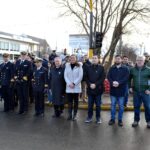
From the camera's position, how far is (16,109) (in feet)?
38.4

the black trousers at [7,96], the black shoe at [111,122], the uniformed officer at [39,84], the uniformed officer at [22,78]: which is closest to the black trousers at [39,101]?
the uniformed officer at [39,84]

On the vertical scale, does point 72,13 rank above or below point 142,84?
above

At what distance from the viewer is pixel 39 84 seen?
34.4ft

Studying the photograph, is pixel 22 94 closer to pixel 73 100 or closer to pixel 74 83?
pixel 73 100

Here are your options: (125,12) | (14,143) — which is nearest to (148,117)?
(14,143)

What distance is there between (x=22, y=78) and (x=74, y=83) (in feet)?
6.77

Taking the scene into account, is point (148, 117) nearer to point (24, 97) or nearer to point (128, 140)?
point (128, 140)

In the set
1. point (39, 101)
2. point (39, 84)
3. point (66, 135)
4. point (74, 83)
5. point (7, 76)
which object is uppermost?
point (7, 76)

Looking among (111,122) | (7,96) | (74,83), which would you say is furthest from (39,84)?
(111,122)

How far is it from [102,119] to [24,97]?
8.78ft

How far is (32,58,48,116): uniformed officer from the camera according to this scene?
1048cm

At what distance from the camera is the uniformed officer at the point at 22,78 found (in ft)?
35.6

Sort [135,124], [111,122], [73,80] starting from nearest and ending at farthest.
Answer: [135,124] → [111,122] → [73,80]

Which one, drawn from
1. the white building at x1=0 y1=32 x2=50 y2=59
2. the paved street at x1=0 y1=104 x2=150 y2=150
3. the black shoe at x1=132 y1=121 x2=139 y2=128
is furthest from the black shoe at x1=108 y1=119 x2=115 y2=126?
the white building at x1=0 y1=32 x2=50 y2=59
